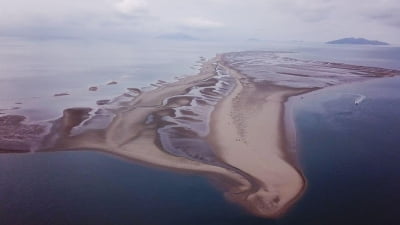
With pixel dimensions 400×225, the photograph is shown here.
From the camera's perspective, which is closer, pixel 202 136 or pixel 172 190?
pixel 172 190

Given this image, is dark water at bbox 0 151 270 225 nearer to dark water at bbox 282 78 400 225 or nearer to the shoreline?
the shoreline

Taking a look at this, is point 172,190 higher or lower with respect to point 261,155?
lower

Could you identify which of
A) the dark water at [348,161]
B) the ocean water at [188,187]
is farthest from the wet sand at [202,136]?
the dark water at [348,161]

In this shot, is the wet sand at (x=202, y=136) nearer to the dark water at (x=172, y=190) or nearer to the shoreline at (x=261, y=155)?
the shoreline at (x=261, y=155)

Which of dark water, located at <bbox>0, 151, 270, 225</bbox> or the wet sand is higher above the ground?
the wet sand

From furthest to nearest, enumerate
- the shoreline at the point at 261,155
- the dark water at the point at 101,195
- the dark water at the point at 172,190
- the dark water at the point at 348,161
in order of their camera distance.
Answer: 1. the shoreline at the point at 261,155
2. the dark water at the point at 348,161
3. the dark water at the point at 172,190
4. the dark water at the point at 101,195

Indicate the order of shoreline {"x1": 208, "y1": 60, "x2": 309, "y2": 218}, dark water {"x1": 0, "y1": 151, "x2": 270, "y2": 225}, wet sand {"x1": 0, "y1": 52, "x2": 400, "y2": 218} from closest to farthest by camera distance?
1. dark water {"x1": 0, "y1": 151, "x2": 270, "y2": 225}
2. shoreline {"x1": 208, "y1": 60, "x2": 309, "y2": 218}
3. wet sand {"x1": 0, "y1": 52, "x2": 400, "y2": 218}

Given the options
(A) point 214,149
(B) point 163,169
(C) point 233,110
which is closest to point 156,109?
(C) point 233,110

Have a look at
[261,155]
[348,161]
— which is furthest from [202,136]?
[348,161]

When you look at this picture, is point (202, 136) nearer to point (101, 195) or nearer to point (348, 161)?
point (348, 161)

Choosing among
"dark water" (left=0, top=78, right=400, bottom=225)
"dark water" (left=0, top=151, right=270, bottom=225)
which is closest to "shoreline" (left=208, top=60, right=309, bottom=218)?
"dark water" (left=0, top=78, right=400, bottom=225)
